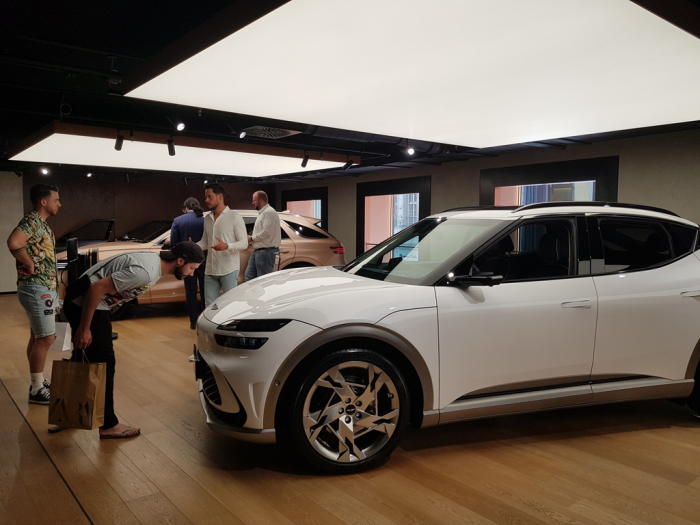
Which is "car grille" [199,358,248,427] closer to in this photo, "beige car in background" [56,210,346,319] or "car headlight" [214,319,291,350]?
"car headlight" [214,319,291,350]

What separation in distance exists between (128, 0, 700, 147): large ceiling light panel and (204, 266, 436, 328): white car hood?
55.1 inches

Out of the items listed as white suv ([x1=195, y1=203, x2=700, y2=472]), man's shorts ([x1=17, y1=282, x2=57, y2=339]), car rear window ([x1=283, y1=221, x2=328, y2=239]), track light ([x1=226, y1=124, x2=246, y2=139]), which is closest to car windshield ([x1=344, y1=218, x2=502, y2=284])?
white suv ([x1=195, y1=203, x2=700, y2=472])

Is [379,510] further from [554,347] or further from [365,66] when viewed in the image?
[365,66]

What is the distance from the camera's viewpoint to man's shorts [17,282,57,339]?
3812 mm

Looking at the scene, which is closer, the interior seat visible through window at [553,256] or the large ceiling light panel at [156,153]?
the interior seat visible through window at [553,256]

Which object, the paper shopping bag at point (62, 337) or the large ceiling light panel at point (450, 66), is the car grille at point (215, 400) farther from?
the large ceiling light panel at point (450, 66)

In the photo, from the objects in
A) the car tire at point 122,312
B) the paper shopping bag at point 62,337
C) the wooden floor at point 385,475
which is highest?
the paper shopping bag at point 62,337


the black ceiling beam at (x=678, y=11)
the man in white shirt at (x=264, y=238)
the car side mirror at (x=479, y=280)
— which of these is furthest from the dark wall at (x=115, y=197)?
the black ceiling beam at (x=678, y=11)

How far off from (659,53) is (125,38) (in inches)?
189

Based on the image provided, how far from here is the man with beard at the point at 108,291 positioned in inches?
116

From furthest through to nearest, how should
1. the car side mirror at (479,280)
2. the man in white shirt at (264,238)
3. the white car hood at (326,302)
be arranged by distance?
the man in white shirt at (264,238), the car side mirror at (479,280), the white car hood at (326,302)

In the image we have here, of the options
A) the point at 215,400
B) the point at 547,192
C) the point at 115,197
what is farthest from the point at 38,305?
the point at 115,197

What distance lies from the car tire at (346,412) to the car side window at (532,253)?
2.84 feet

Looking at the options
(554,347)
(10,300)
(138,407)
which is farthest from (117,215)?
(554,347)
